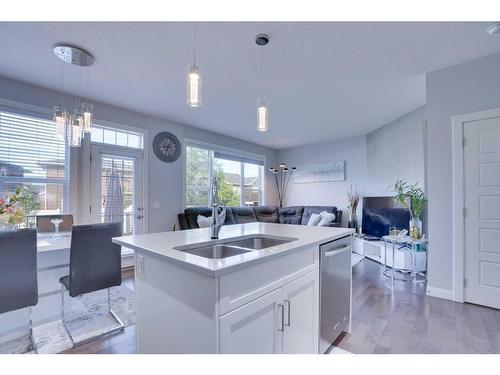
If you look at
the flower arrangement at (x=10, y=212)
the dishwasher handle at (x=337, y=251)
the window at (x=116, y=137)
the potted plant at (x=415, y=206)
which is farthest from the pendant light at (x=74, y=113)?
the potted plant at (x=415, y=206)

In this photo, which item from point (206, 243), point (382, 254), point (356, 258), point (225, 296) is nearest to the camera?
point (225, 296)

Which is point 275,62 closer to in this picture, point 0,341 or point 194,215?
point 194,215

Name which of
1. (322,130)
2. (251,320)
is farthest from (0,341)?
(322,130)

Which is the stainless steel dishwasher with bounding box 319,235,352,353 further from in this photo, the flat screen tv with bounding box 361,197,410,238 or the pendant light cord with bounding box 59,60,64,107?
the pendant light cord with bounding box 59,60,64,107

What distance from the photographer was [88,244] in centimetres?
218

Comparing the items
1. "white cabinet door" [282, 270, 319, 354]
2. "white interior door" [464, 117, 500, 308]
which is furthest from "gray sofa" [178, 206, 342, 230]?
"white cabinet door" [282, 270, 319, 354]

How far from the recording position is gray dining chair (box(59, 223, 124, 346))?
6.94 ft

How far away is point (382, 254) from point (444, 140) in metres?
2.22

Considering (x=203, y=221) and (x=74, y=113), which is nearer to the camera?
(x=74, y=113)

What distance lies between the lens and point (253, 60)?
2596 millimetres

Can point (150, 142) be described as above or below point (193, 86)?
above

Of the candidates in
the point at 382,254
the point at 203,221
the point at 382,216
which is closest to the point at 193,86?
the point at 203,221

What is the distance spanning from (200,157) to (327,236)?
394cm

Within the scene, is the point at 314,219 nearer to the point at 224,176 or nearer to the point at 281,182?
the point at 281,182
